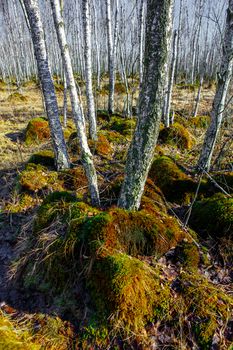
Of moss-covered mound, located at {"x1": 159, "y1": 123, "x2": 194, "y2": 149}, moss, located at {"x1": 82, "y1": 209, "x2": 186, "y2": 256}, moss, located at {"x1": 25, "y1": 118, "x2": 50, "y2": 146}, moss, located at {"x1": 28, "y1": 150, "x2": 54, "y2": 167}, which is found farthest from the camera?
moss, located at {"x1": 25, "y1": 118, "x2": 50, "y2": 146}

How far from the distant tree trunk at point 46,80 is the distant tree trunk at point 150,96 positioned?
2.60 metres

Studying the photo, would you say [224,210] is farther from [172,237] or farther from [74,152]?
[74,152]

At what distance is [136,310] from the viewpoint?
2.27 metres

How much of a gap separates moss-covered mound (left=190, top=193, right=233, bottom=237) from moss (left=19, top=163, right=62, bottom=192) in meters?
2.68

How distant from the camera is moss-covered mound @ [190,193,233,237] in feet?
10.4

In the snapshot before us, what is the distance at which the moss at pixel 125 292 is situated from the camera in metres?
2.24

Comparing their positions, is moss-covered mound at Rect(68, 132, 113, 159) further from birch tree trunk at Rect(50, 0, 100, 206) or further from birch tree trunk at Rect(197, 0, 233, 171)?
birch tree trunk at Rect(50, 0, 100, 206)

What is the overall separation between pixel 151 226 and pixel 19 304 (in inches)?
68.7

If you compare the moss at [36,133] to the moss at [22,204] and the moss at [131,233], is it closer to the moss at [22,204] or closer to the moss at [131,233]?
the moss at [22,204]

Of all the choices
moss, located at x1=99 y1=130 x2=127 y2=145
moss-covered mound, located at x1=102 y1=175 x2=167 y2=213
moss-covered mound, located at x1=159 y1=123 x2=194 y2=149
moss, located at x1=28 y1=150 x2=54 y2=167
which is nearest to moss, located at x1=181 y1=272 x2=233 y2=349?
moss-covered mound, located at x1=102 y1=175 x2=167 y2=213

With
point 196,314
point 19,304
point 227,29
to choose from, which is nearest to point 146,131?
point 196,314

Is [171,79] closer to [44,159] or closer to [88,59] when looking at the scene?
[88,59]

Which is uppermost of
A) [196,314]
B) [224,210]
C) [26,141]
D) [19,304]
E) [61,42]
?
[61,42]

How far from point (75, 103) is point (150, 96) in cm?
143
